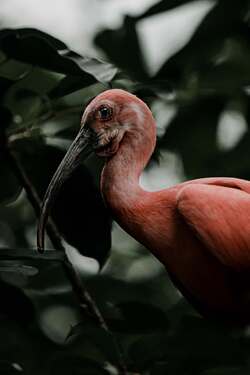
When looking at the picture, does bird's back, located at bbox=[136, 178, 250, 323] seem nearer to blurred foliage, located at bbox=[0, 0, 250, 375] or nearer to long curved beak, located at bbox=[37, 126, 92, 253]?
blurred foliage, located at bbox=[0, 0, 250, 375]

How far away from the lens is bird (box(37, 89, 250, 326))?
14.6 ft

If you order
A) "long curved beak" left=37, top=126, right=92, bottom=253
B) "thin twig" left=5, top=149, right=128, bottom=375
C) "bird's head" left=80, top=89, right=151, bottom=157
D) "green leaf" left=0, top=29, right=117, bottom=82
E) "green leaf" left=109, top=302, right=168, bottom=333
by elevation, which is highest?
"green leaf" left=0, top=29, right=117, bottom=82

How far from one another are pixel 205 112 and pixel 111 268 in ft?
6.55

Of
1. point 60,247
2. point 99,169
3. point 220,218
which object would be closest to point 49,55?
point 60,247

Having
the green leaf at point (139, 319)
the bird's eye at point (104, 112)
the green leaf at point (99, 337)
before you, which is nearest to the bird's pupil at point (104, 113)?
the bird's eye at point (104, 112)

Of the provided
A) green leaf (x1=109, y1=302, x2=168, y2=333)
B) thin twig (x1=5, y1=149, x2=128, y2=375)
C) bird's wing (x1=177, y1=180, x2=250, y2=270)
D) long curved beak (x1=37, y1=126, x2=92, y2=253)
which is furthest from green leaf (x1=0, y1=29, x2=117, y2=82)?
green leaf (x1=109, y1=302, x2=168, y2=333)

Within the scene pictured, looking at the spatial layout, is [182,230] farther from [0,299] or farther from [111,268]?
[111,268]

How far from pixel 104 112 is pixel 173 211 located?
0.55m

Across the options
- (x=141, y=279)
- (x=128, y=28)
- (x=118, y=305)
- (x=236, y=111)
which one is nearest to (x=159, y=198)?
(x=118, y=305)

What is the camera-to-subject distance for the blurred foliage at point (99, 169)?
4.18m

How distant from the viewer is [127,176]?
15.3 ft

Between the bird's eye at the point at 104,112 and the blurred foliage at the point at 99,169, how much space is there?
131 mm

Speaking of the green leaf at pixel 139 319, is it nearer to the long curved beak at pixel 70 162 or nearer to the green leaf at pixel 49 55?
the long curved beak at pixel 70 162

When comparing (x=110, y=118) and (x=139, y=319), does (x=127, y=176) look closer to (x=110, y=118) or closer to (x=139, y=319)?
(x=110, y=118)
